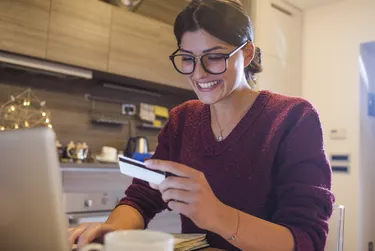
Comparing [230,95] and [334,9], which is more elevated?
[334,9]

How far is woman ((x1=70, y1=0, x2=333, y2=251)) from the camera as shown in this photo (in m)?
0.80

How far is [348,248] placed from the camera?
307 centimetres

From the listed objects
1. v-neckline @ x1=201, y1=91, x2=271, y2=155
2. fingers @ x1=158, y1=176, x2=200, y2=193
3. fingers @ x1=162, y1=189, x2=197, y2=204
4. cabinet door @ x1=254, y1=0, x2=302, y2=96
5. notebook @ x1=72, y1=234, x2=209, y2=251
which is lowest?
notebook @ x1=72, y1=234, x2=209, y2=251

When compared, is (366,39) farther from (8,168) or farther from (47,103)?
(8,168)

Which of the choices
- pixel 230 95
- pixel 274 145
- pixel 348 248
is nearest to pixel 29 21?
pixel 230 95

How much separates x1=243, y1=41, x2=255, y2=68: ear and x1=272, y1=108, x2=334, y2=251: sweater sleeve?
25cm

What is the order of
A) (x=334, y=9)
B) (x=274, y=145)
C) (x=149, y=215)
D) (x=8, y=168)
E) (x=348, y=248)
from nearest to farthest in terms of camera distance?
(x=8, y=168), (x=274, y=145), (x=149, y=215), (x=348, y=248), (x=334, y=9)

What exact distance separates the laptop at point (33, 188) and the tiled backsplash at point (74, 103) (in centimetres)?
208

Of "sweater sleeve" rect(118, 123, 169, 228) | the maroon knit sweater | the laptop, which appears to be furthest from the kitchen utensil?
the laptop

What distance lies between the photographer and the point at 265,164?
1016 mm

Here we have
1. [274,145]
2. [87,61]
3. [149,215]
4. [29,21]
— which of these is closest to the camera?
[274,145]

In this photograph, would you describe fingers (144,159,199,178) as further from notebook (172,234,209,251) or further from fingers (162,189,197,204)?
notebook (172,234,209,251)

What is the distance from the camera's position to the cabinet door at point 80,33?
7.36ft

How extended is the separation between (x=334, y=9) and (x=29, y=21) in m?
2.52
